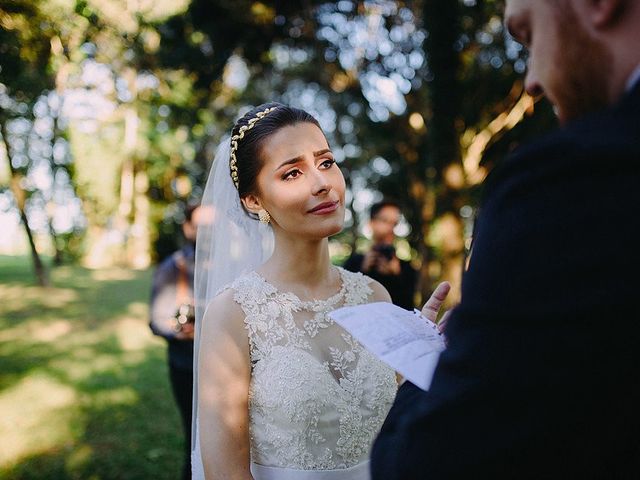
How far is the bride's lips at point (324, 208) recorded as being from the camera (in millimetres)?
2002

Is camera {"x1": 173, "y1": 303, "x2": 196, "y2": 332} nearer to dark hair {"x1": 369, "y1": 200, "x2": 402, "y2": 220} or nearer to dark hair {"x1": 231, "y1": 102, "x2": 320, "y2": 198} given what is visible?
dark hair {"x1": 231, "y1": 102, "x2": 320, "y2": 198}

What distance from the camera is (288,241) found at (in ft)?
6.97

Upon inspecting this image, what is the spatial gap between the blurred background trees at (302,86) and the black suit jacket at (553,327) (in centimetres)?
364

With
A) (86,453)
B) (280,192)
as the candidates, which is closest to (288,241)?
(280,192)

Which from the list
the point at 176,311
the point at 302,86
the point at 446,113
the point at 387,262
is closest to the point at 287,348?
the point at 176,311

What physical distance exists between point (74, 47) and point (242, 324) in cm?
366

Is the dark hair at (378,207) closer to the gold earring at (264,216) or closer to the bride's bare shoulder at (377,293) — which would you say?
the bride's bare shoulder at (377,293)

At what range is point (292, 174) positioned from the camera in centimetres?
202

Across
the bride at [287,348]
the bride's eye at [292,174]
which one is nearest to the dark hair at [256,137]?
the bride at [287,348]

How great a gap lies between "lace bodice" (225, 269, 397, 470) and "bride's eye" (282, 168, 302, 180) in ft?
1.50

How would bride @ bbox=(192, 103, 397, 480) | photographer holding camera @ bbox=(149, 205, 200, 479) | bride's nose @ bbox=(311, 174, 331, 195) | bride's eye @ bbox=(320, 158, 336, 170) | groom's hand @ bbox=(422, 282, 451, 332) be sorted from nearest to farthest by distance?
Result: 1. groom's hand @ bbox=(422, 282, 451, 332)
2. bride @ bbox=(192, 103, 397, 480)
3. bride's nose @ bbox=(311, 174, 331, 195)
4. bride's eye @ bbox=(320, 158, 336, 170)
5. photographer holding camera @ bbox=(149, 205, 200, 479)

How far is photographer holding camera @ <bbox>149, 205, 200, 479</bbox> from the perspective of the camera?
414cm

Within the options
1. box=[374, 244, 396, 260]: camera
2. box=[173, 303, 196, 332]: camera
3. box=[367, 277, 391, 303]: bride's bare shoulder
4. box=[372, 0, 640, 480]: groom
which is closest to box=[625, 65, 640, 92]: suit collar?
box=[372, 0, 640, 480]: groom

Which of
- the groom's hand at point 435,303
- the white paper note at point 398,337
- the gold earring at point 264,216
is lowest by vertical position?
the groom's hand at point 435,303
